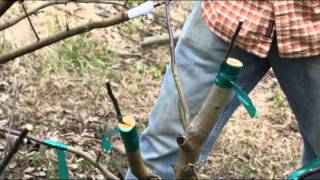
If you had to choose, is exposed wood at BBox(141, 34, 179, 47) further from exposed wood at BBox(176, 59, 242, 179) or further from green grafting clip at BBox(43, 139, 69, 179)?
exposed wood at BBox(176, 59, 242, 179)

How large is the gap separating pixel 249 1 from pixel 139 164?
97 centimetres

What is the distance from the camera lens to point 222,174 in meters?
3.10

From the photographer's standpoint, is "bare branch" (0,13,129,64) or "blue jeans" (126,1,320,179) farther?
"blue jeans" (126,1,320,179)

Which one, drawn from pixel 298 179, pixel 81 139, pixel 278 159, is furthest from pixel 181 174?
pixel 278 159

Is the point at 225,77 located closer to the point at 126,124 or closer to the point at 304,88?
→ the point at 126,124

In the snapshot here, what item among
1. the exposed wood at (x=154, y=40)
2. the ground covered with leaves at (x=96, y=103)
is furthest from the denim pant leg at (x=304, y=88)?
the exposed wood at (x=154, y=40)

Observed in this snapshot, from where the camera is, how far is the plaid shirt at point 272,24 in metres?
1.72

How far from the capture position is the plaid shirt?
172 centimetres

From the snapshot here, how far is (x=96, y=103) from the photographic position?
338 centimetres

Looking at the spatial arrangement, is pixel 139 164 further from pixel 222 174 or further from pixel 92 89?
pixel 92 89

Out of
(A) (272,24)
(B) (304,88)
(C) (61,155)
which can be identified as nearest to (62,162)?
(C) (61,155)

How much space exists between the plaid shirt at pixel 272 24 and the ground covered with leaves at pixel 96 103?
4.00 feet

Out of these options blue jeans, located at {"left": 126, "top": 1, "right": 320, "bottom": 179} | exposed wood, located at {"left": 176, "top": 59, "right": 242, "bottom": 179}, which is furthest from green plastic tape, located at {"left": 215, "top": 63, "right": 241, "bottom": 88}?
blue jeans, located at {"left": 126, "top": 1, "right": 320, "bottom": 179}

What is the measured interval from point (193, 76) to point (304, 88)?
368 mm
